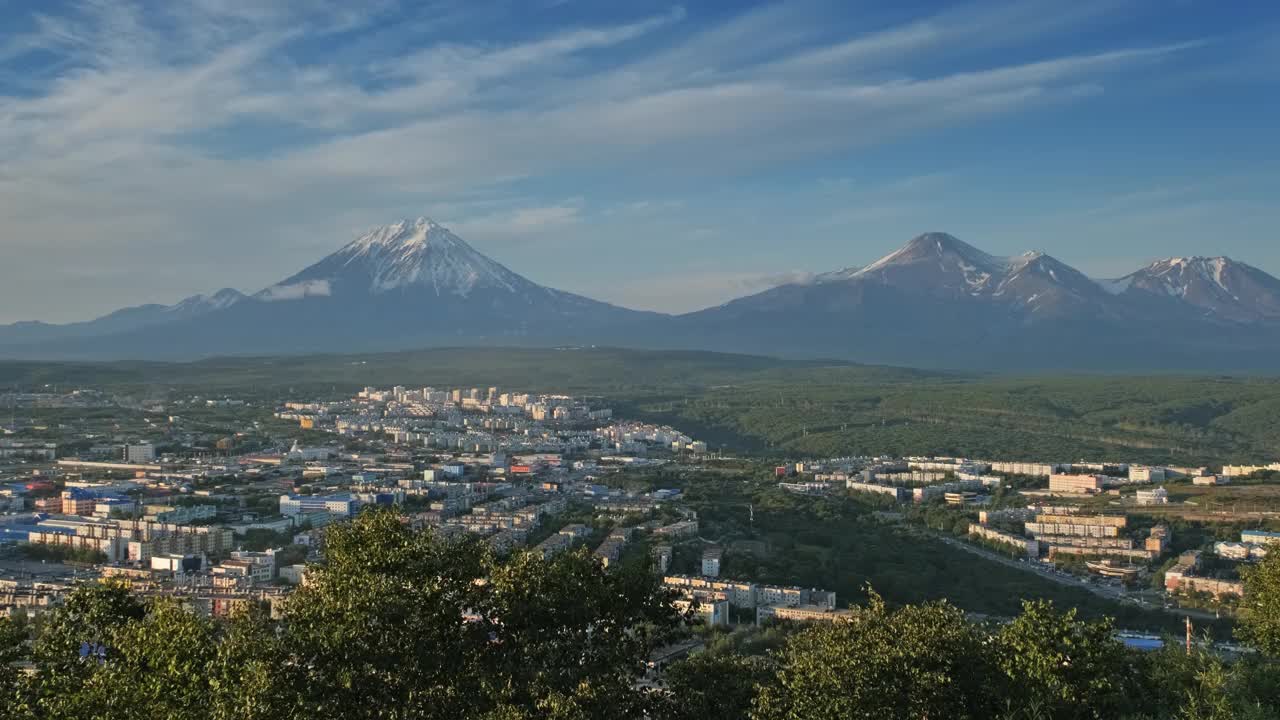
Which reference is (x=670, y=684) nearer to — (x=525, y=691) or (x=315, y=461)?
(x=525, y=691)

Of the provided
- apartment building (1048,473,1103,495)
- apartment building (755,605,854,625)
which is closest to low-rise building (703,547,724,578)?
apartment building (755,605,854,625)

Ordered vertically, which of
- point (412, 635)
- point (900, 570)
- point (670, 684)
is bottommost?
point (900, 570)

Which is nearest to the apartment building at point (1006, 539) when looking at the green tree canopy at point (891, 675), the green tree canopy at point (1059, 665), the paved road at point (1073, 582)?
the paved road at point (1073, 582)

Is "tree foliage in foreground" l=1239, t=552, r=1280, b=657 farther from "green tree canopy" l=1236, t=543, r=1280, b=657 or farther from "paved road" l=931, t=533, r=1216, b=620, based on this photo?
"paved road" l=931, t=533, r=1216, b=620

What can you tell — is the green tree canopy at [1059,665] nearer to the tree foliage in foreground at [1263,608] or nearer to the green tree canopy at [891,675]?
the green tree canopy at [891,675]

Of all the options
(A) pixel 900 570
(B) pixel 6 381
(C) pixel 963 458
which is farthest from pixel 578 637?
(B) pixel 6 381

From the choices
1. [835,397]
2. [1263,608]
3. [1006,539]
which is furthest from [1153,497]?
[835,397]
